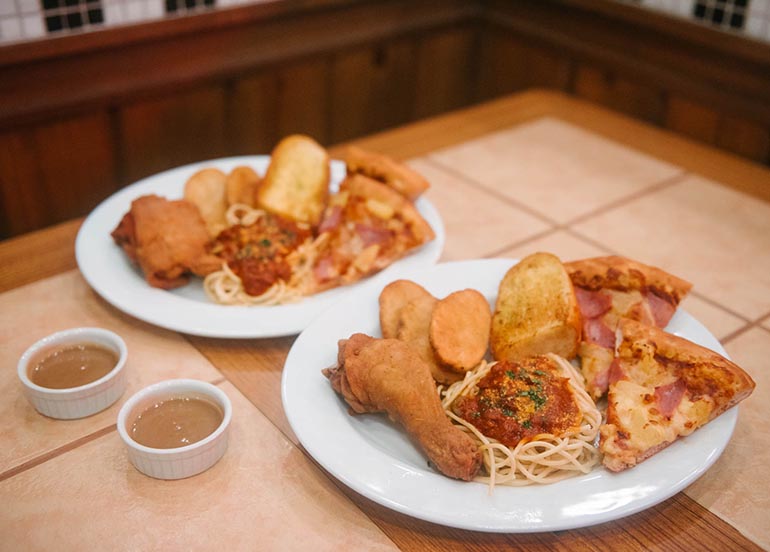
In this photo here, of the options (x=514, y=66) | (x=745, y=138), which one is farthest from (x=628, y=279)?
(x=514, y=66)

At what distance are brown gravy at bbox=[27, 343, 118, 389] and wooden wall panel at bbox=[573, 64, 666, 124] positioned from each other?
2729 mm

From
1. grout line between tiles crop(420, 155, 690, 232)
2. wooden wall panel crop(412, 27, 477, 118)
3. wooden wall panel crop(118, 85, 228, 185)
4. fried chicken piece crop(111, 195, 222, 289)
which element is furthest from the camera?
wooden wall panel crop(412, 27, 477, 118)

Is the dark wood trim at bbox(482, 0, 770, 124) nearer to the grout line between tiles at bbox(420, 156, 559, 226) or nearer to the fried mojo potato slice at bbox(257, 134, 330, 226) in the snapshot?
the grout line between tiles at bbox(420, 156, 559, 226)

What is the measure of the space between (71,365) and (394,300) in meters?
0.71

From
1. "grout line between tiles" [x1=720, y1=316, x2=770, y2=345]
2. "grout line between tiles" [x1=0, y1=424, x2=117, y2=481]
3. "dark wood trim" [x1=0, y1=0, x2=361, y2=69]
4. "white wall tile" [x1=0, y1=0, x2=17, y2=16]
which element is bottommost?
"grout line between tiles" [x1=0, y1=424, x2=117, y2=481]

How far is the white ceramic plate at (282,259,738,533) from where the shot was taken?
1318 millimetres

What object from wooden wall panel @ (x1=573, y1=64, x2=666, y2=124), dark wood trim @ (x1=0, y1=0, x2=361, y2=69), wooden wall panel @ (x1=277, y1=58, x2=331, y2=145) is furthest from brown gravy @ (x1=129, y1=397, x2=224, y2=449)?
wooden wall panel @ (x1=573, y1=64, x2=666, y2=124)

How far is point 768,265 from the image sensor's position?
2264 millimetres

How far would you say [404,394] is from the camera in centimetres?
147

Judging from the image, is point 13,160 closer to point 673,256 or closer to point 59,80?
point 59,80

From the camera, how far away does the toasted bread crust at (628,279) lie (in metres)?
1.78

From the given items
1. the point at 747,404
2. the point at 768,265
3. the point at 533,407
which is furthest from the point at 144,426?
the point at 768,265

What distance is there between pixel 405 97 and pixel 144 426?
3021 millimetres

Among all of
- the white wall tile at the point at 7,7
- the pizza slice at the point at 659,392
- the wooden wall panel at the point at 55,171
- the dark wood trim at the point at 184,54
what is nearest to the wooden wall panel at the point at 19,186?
the wooden wall panel at the point at 55,171
